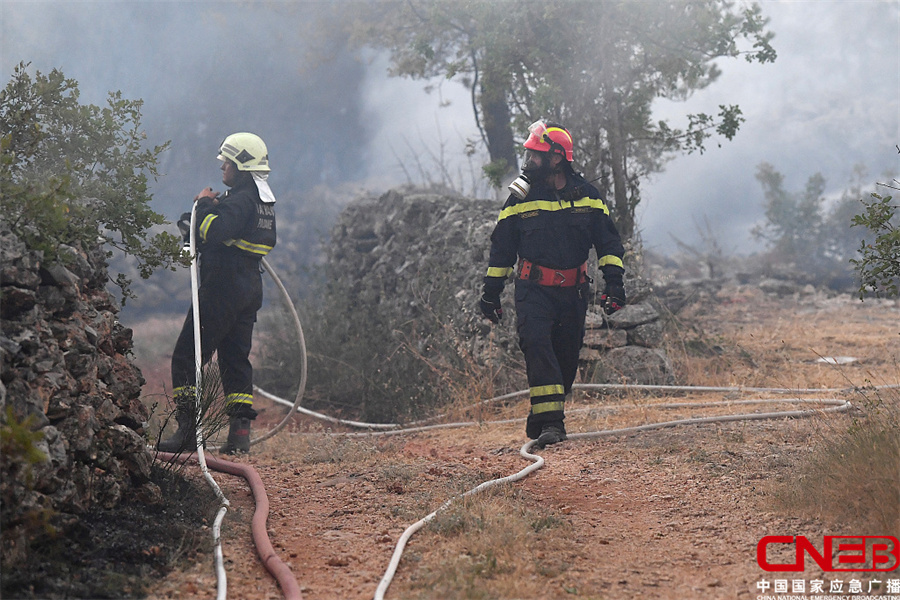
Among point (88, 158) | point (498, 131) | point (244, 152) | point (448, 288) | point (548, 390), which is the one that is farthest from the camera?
point (498, 131)

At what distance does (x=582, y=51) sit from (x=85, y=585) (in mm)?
8337

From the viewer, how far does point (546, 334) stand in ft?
17.4

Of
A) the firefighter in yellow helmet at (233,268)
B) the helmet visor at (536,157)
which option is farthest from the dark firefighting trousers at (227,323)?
the helmet visor at (536,157)

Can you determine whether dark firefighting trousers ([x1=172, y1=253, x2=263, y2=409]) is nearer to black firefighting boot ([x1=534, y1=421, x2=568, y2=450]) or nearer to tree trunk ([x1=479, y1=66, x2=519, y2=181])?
black firefighting boot ([x1=534, y1=421, x2=568, y2=450])

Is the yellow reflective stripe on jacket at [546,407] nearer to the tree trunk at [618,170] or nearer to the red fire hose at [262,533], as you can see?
the red fire hose at [262,533]

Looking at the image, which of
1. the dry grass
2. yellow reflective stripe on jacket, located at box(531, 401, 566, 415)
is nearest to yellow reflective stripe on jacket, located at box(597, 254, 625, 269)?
yellow reflective stripe on jacket, located at box(531, 401, 566, 415)

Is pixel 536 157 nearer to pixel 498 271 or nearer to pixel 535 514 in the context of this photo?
pixel 498 271

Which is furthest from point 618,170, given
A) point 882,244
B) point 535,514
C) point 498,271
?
point 535,514

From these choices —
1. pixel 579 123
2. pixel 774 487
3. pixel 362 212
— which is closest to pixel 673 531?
pixel 774 487

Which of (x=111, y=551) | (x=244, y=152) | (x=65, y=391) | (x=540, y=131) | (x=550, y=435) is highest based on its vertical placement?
(x=244, y=152)

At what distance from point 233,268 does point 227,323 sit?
0.41m

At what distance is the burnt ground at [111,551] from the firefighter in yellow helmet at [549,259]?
101 inches

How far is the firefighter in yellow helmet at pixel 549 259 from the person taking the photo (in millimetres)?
5293

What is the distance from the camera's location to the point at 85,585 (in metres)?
2.42
